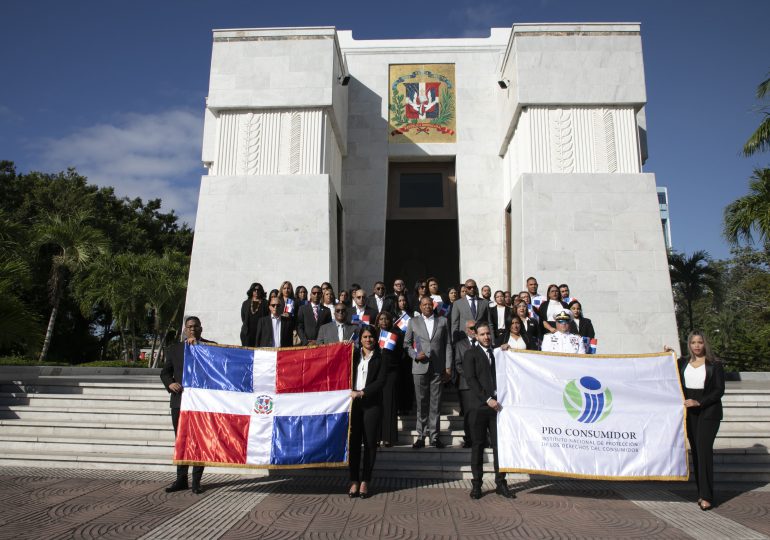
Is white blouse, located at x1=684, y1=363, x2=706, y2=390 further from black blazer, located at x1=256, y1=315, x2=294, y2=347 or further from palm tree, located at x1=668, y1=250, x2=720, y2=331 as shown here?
palm tree, located at x1=668, y1=250, x2=720, y2=331

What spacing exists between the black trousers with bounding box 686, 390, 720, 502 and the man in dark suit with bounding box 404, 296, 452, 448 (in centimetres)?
283

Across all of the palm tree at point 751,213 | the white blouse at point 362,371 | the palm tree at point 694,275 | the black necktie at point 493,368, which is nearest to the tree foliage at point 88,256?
the white blouse at point 362,371

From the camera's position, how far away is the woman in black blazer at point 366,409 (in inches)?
226

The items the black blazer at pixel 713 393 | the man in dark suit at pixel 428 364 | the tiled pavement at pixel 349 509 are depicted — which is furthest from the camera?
the man in dark suit at pixel 428 364

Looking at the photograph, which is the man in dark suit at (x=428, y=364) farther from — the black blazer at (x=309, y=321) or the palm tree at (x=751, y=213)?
the palm tree at (x=751, y=213)

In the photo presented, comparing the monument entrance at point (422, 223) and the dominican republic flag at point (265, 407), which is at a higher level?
the monument entrance at point (422, 223)

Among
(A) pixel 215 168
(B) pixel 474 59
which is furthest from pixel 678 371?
(B) pixel 474 59

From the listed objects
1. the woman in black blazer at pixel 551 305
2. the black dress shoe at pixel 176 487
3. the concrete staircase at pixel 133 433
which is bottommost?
the black dress shoe at pixel 176 487

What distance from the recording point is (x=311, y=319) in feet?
28.1

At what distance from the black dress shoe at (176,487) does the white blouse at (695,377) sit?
553 cm

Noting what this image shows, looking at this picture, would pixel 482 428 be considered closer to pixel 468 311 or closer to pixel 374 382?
pixel 374 382

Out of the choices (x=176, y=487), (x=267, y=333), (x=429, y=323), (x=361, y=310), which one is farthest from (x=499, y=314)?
(x=176, y=487)

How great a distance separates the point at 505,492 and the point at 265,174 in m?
10.4

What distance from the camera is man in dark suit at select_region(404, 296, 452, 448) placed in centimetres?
719
